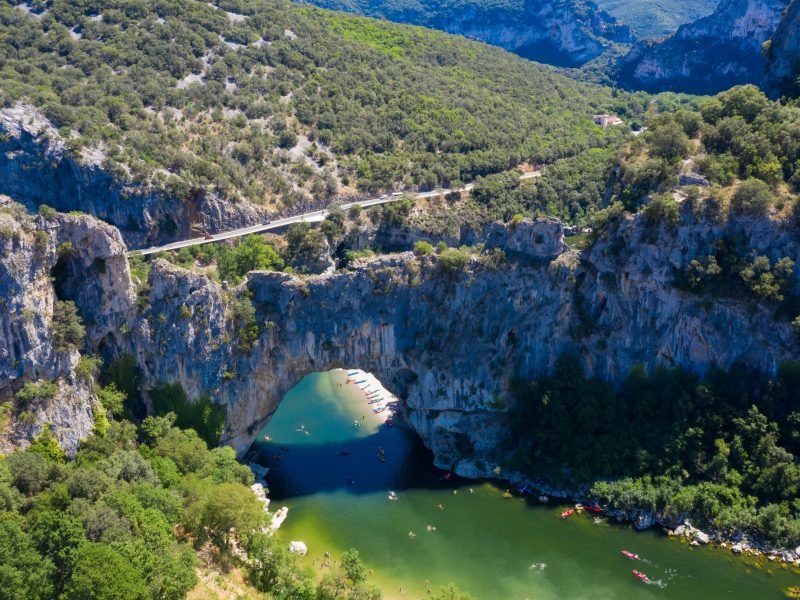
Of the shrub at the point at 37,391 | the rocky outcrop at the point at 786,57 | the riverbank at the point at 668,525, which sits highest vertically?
the rocky outcrop at the point at 786,57

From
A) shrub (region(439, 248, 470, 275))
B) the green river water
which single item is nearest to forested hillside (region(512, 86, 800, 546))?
the green river water

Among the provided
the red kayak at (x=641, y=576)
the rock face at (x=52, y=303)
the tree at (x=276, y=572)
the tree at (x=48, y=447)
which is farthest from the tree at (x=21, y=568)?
the red kayak at (x=641, y=576)

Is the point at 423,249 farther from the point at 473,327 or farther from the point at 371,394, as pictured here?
the point at 371,394

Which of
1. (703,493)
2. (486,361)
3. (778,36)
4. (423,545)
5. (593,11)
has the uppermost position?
(593,11)

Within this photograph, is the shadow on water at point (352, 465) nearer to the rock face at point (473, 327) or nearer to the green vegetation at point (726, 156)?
the rock face at point (473, 327)

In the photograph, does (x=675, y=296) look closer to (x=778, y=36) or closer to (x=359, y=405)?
(x=359, y=405)

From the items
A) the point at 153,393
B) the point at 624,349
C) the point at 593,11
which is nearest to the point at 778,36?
the point at 624,349

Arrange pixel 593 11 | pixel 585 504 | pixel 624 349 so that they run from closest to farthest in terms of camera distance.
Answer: pixel 585 504 < pixel 624 349 < pixel 593 11
